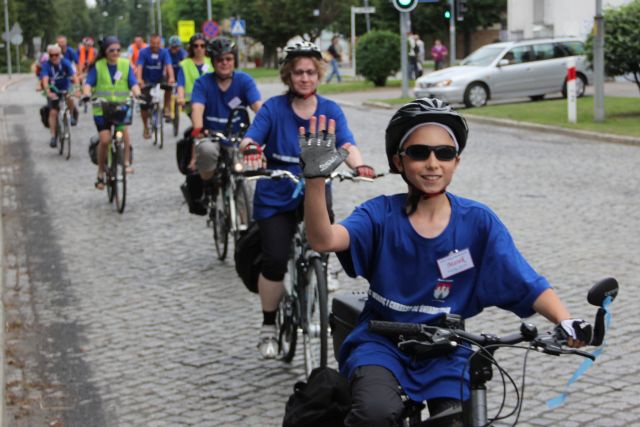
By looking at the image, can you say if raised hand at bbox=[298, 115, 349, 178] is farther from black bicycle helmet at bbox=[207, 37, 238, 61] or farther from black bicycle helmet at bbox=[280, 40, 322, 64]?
black bicycle helmet at bbox=[207, 37, 238, 61]

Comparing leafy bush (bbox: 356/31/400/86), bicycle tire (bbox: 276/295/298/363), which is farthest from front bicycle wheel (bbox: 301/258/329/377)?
leafy bush (bbox: 356/31/400/86)

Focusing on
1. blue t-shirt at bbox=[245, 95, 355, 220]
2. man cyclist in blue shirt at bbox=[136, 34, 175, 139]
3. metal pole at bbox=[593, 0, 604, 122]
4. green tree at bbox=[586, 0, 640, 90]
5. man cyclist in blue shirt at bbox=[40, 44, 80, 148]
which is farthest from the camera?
green tree at bbox=[586, 0, 640, 90]

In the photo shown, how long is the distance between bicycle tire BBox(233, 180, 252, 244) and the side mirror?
21.5 ft

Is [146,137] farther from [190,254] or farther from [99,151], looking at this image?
[190,254]

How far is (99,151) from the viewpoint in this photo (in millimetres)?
14148

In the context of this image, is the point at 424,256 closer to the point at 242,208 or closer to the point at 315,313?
the point at 315,313

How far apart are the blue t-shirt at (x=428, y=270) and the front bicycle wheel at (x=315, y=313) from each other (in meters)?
1.87

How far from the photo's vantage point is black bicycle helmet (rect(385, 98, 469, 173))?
3695mm

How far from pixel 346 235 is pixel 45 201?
11.4m

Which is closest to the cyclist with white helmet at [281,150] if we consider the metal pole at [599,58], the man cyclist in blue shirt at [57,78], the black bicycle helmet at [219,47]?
the black bicycle helmet at [219,47]

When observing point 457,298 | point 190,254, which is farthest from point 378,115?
point 457,298

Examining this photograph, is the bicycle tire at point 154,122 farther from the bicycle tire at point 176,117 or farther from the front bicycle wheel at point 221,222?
the front bicycle wheel at point 221,222

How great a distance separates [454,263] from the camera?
12.4 ft

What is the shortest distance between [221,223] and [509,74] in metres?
21.3
